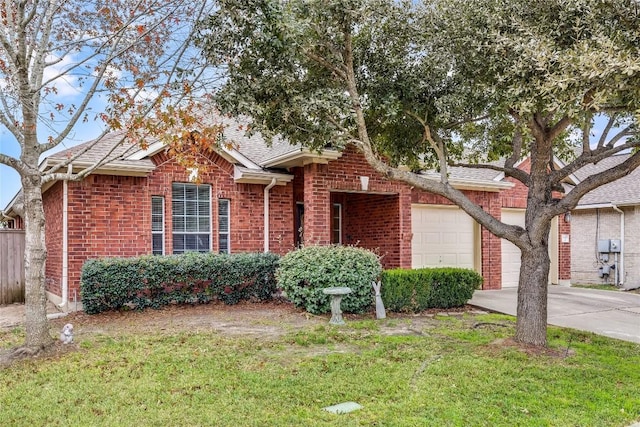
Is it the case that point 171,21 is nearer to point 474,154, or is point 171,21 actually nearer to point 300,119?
point 300,119

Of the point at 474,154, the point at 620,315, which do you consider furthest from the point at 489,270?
the point at 474,154

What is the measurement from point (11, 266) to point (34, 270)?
758 centimetres

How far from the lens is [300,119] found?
7684mm

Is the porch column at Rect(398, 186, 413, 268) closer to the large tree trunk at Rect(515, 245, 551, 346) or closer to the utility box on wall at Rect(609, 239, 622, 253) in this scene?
the large tree trunk at Rect(515, 245, 551, 346)

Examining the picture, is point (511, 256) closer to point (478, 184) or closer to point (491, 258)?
point (491, 258)

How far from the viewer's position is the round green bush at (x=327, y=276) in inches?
380

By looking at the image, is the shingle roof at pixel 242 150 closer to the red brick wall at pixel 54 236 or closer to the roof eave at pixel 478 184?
the roof eave at pixel 478 184

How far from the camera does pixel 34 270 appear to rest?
6629 millimetres

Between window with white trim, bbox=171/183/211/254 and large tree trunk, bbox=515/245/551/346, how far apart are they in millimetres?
7567

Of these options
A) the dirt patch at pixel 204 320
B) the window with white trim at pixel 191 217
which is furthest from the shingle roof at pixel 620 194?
the window with white trim at pixel 191 217

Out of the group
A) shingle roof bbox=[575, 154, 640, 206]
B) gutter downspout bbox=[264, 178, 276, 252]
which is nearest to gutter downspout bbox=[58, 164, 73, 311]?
gutter downspout bbox=[264, 178, 276, 252]

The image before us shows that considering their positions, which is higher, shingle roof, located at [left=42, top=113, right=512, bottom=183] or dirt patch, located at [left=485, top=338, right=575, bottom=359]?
shingle roof, located at [left=42, top=113, right=512, bottom=183]

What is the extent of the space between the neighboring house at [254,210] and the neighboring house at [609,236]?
574 cm

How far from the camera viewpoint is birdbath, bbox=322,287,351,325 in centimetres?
884
